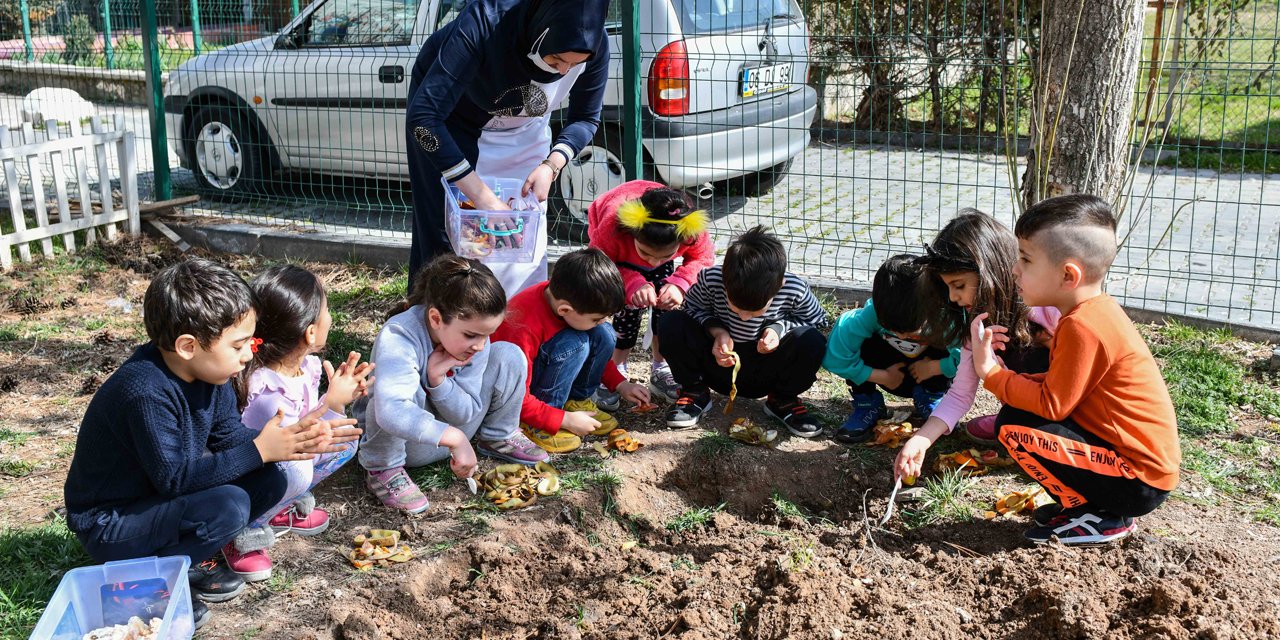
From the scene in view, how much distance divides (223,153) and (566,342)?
5.12 meters

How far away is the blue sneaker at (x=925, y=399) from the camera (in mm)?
4133

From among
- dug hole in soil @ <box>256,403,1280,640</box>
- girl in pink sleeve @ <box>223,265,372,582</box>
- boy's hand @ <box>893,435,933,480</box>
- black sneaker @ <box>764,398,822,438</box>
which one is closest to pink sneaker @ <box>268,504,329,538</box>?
girl in pink sleeve @ <box>223,265,372,582</box>

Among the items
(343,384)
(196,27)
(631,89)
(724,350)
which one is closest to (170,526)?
(343,384)

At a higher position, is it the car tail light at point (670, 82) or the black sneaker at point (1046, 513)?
the car tail light at point (670, 82)

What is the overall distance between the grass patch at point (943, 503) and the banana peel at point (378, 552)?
162 centimetres

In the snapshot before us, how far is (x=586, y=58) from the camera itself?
3.92 meters

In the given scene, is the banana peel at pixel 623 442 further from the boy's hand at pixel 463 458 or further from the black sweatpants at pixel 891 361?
the black sweatpants at pixel 891 361

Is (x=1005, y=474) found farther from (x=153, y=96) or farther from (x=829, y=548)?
(x=153, y=96)

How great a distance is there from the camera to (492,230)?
13.1 feet

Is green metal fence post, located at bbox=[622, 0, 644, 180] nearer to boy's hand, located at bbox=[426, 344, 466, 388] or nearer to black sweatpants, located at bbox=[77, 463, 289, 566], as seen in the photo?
boy's hand, located at bbox=[426, 344, 466, 388]

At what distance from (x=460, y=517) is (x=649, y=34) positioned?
3546 mm

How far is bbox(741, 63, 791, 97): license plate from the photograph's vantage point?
20.6 feet

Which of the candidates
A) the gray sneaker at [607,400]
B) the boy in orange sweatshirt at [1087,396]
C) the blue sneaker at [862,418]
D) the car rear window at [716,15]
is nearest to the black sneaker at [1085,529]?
the boy in orange sweatshirt at [1087,396]

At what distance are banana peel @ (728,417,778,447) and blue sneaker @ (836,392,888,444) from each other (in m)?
0.26
